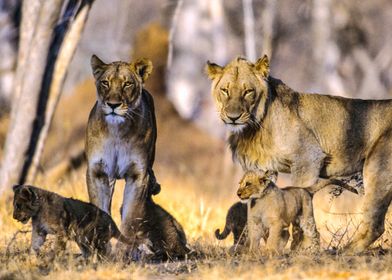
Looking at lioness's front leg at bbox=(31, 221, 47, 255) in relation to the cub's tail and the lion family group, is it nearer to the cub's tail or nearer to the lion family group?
the lion family group

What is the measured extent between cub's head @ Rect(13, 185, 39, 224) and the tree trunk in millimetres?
4843

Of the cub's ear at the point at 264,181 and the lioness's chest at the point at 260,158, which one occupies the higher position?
the lioness's chest at the point at 260,158

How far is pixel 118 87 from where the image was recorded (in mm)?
8742

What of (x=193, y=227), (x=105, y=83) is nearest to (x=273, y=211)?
(x=105, y=83)

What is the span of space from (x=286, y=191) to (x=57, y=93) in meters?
5.55

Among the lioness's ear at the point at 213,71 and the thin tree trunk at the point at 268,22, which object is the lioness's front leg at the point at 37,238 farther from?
the thin tree trunk at the point at 268,22

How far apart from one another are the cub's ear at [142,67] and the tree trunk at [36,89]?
3.92 m

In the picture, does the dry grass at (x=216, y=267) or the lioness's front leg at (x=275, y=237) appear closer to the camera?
the dry grass at (x=216, y=267)

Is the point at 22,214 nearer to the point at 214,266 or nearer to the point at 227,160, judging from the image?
the point at 214,266

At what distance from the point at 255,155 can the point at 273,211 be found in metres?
0.73

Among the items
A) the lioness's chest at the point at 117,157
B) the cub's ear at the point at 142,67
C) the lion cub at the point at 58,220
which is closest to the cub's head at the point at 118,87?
the cub's ear at the point at 142,67

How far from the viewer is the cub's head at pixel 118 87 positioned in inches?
341

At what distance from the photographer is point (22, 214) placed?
26.5ft

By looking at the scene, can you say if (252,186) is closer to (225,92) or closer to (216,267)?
(225,92)
